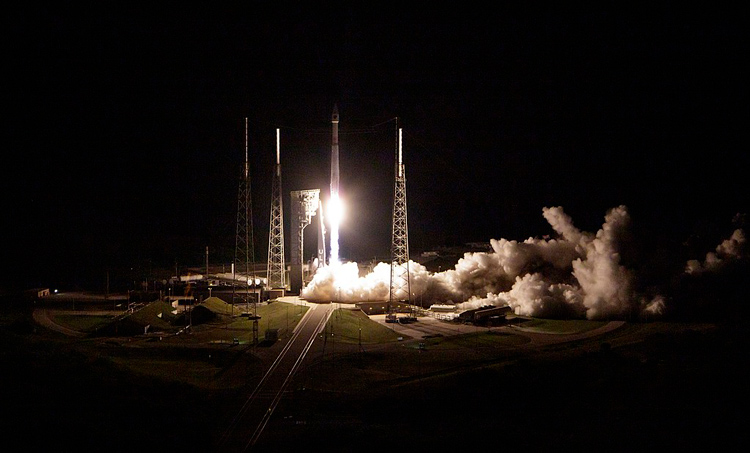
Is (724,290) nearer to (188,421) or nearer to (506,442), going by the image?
(506,442)

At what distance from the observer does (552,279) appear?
42688 millimetres

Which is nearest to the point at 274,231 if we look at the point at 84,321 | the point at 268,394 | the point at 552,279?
the point at 84,321

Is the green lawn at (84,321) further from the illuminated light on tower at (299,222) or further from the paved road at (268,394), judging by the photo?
the illuminated light on tower at (299,222)

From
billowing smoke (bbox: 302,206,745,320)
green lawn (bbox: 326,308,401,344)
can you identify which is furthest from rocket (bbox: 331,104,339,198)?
green lawn (bbox: 326,308,401,344)

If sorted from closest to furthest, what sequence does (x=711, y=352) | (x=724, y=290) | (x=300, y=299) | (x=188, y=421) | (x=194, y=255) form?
(x=188, y=421) → (x=711, y=352) → (x=724, y=290) → (x=300, y=299) → (x=194, y=255)

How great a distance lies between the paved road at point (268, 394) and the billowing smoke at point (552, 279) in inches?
338

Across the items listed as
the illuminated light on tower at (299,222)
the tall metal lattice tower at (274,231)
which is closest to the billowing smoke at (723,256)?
the illuminated light on tower at (299,222)

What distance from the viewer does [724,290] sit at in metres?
36.6

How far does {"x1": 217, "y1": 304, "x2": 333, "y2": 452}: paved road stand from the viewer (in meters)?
16.4

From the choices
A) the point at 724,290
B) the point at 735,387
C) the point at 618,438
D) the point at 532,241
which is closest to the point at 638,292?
the point at 724,290

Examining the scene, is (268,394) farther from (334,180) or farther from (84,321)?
(334,180)

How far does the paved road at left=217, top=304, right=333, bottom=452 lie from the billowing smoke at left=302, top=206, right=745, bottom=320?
8589 millimetres

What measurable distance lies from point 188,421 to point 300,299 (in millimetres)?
24835

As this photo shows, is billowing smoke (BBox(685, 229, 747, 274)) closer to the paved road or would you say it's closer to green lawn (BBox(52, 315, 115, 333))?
the paved road
